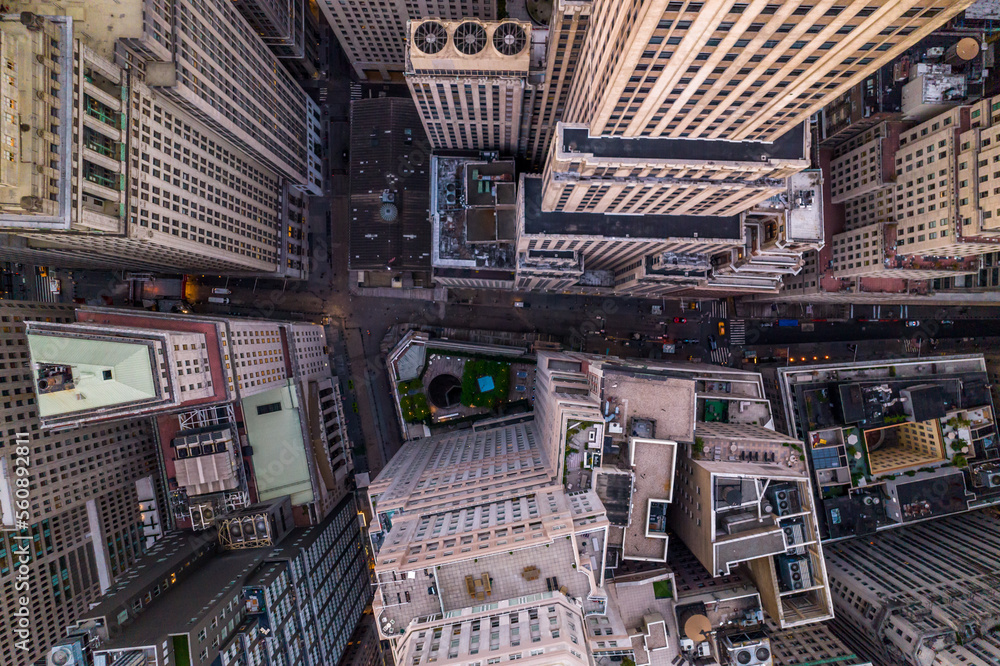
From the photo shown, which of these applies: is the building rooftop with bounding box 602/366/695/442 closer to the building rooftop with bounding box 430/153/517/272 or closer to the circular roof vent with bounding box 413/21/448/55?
the building rooftop with bounding box 430/153/517/272

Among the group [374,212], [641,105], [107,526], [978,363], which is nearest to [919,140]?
[978,363]

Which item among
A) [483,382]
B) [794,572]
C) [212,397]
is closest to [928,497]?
[794,572]

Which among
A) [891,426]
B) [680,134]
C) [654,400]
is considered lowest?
[891,426]

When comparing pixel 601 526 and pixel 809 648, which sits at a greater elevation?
pixel 601 526

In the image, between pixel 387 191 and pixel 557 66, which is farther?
pixel 387 191

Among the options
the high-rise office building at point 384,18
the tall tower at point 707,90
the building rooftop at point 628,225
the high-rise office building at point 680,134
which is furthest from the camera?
the high-rise office building at point 384,18

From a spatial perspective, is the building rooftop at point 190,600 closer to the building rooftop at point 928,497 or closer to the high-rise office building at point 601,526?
the high-rise office building at point 601,526

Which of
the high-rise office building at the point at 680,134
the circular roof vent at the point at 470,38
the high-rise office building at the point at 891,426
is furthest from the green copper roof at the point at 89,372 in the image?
the high-rise office building at the point at 891,426

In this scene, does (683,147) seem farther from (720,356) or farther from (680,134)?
(720,356)

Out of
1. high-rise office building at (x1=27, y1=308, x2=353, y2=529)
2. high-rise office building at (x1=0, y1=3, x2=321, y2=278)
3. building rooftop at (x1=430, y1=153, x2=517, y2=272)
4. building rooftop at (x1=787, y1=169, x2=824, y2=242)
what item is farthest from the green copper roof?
building rooftop at (x1=787, y1=169, x2=824, y2=242)
